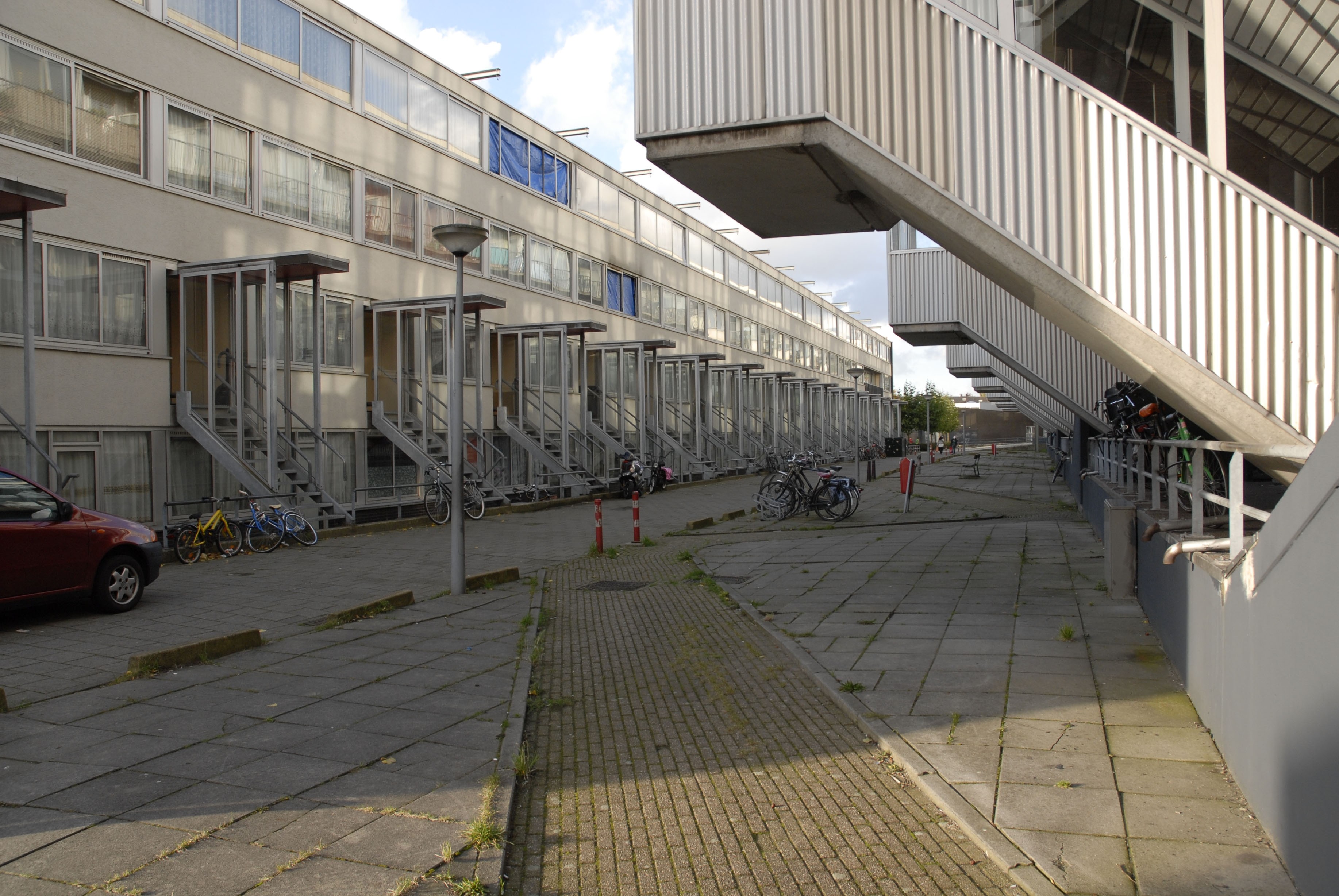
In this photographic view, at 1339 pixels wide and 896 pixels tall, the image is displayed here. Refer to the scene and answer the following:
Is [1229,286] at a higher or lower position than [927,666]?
higher

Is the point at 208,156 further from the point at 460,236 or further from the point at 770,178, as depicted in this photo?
the point at 770,178

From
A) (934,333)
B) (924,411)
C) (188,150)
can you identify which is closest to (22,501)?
(188,150)

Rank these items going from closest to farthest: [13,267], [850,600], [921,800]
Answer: [921,800]
[850,600]
[13,267]

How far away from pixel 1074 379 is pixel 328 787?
15556mm

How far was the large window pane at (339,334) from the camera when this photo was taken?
760 inches

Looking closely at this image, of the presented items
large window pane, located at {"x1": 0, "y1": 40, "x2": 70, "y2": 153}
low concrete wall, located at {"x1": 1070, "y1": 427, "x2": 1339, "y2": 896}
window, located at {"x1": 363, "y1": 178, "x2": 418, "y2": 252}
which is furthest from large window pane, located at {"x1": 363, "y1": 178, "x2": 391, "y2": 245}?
low concrete wall, located at {"x1": 1070, "y1": 427, "x2": 1339, "y2": 896}

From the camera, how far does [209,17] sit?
649 inches

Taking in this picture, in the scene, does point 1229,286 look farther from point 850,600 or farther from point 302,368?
point 302,368

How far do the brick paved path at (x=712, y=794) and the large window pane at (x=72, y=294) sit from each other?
10.7m

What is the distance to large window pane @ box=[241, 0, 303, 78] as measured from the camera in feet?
56.9

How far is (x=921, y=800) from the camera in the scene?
4.36 meters

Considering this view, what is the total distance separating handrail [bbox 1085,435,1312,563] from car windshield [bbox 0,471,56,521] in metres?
8.74

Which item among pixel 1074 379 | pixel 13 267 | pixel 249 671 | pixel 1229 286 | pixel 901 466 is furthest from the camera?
pixel 901 466

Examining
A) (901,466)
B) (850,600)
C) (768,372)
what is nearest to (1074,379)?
(901,466)
